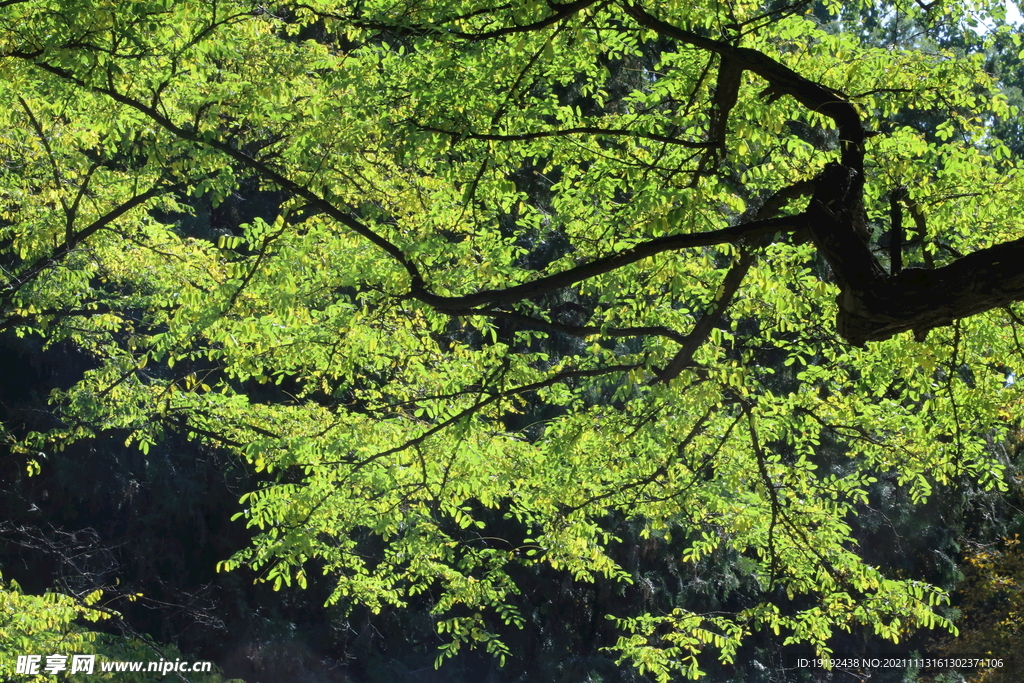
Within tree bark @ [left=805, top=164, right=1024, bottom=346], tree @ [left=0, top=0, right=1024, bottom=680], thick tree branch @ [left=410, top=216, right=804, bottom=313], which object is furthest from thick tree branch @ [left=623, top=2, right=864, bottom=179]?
thick tree branch @ [left=410, top=216, right=804, bottom=313]

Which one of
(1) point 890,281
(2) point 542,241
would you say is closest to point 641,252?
(1) point 890,281

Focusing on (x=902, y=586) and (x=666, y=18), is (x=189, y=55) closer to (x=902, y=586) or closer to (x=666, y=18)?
(x=666, y=18)

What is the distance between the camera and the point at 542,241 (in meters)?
7.27

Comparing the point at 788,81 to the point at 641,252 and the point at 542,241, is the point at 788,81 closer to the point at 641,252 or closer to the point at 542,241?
the point at 641,252

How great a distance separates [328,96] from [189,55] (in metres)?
0.92

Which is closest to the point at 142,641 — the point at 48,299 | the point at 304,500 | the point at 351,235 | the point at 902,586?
the point at 48,299

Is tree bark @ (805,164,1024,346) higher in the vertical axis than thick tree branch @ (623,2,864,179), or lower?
lower

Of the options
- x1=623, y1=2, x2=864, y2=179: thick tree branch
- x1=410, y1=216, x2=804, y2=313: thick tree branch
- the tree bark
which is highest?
x1=623, y1=2, x2=864, y2=179: thick tree branch

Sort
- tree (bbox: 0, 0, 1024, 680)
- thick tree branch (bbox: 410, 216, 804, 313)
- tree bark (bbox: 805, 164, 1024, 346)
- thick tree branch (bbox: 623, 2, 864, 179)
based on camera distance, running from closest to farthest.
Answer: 1. tree bark (bbox: 805, 164, 1024, 346)
2. thick tree branch (bbox: 410, 216, 804, 313)
3. thick tree branch (bbox: 623, 2, 864, 179)
4. tree (bbox: 0, 0, 1024, 680)

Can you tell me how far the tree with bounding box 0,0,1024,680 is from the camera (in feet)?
17.4

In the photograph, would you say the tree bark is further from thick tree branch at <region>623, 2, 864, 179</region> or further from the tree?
thick tree branch at <region>623, 2, 864, 179</region>

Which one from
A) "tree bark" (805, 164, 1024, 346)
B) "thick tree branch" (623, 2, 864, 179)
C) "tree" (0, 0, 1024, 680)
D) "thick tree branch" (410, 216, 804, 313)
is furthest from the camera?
"tree" (0, 0, 1024, 680)

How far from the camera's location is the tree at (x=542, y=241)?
5305 millimetres

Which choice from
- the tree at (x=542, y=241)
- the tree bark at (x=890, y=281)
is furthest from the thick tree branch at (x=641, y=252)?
the tree bark at (x=890, y=281)
